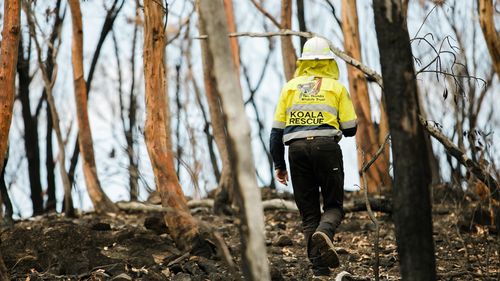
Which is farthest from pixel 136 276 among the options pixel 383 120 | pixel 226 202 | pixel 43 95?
pixel 43 95

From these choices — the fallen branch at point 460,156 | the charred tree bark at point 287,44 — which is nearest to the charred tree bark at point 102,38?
the charred tree bark at point 287,44

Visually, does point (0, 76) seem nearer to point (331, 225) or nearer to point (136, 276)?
point (136, 276)

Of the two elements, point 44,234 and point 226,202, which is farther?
point 226,202

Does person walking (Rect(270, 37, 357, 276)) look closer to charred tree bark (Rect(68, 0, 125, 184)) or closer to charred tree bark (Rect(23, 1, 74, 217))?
charred tree bark (Rect(23, 1, 74, 217))

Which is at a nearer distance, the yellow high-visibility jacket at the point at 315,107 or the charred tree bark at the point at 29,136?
the yellow high-visibility jacket at the point at 315,107

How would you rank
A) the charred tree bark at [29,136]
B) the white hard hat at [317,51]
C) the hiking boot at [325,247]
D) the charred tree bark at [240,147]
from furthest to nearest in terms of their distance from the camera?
the charred tree bark at [29,136], the white hard hat at [317,51], the hiking boot at [325,247], the charred tree bark at [240,147]

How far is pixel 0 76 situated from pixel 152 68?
182 centimetres

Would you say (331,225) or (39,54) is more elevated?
(39,54)

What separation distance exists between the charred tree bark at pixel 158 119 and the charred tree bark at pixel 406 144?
461 cm

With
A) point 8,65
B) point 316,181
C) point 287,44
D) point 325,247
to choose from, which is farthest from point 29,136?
point 325,247

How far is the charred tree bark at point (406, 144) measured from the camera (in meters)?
5.98

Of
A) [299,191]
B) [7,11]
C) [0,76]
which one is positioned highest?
[7,11]

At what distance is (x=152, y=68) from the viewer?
10.4 m

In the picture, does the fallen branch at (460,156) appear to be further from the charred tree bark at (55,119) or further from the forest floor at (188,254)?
the charred tree bark at (55,119)
